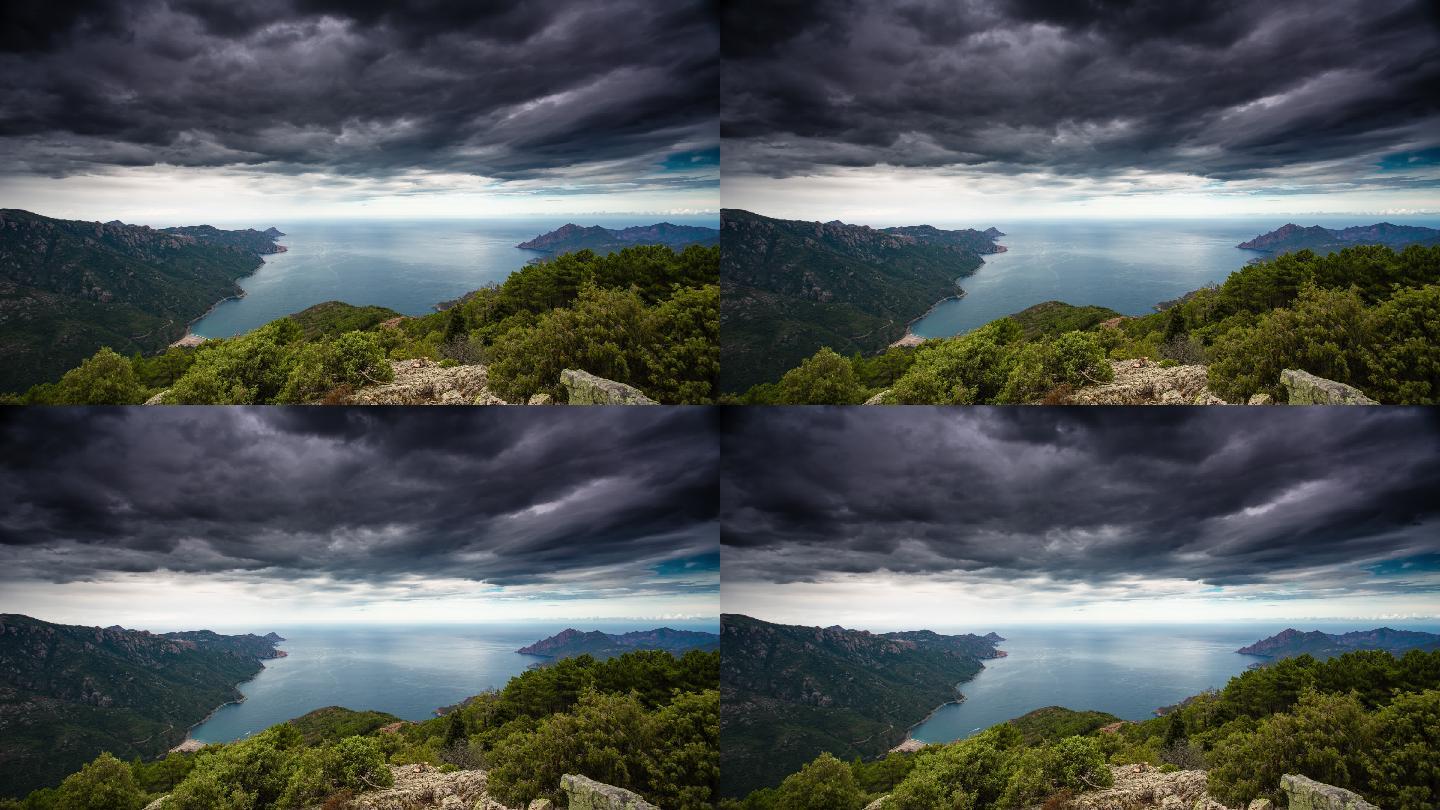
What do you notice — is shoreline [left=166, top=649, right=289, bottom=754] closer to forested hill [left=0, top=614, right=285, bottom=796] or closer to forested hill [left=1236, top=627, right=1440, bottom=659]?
forested hill [left=0, top=614, right=285, bottom=796]

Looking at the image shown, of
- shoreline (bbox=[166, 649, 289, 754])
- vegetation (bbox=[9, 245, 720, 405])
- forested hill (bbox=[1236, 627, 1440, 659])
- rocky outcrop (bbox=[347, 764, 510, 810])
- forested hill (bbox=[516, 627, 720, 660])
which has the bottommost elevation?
rocky outcrop (bbox=[347, 764, 510, 810])

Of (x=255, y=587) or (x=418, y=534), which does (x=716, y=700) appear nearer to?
(x=418, y=534)

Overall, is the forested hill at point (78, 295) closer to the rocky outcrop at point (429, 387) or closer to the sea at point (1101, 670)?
the rocky outcrop at point (429, 387)

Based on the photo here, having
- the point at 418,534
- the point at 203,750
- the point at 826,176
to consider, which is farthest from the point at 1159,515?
the point at 203,750

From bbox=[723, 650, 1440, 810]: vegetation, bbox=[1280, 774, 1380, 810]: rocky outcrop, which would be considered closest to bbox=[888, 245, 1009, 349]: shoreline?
bbox=[723, 650, 1440, 810]: vegetation

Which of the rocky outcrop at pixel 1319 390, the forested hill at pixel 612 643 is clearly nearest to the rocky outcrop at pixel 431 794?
the forested hill at pixel 612 643

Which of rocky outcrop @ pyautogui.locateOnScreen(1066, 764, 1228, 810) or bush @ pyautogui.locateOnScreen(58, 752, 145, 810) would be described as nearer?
bush @ pyautogui.locateOnScreen(58, 752, 145, 810)

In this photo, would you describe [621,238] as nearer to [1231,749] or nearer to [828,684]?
[828,684]
